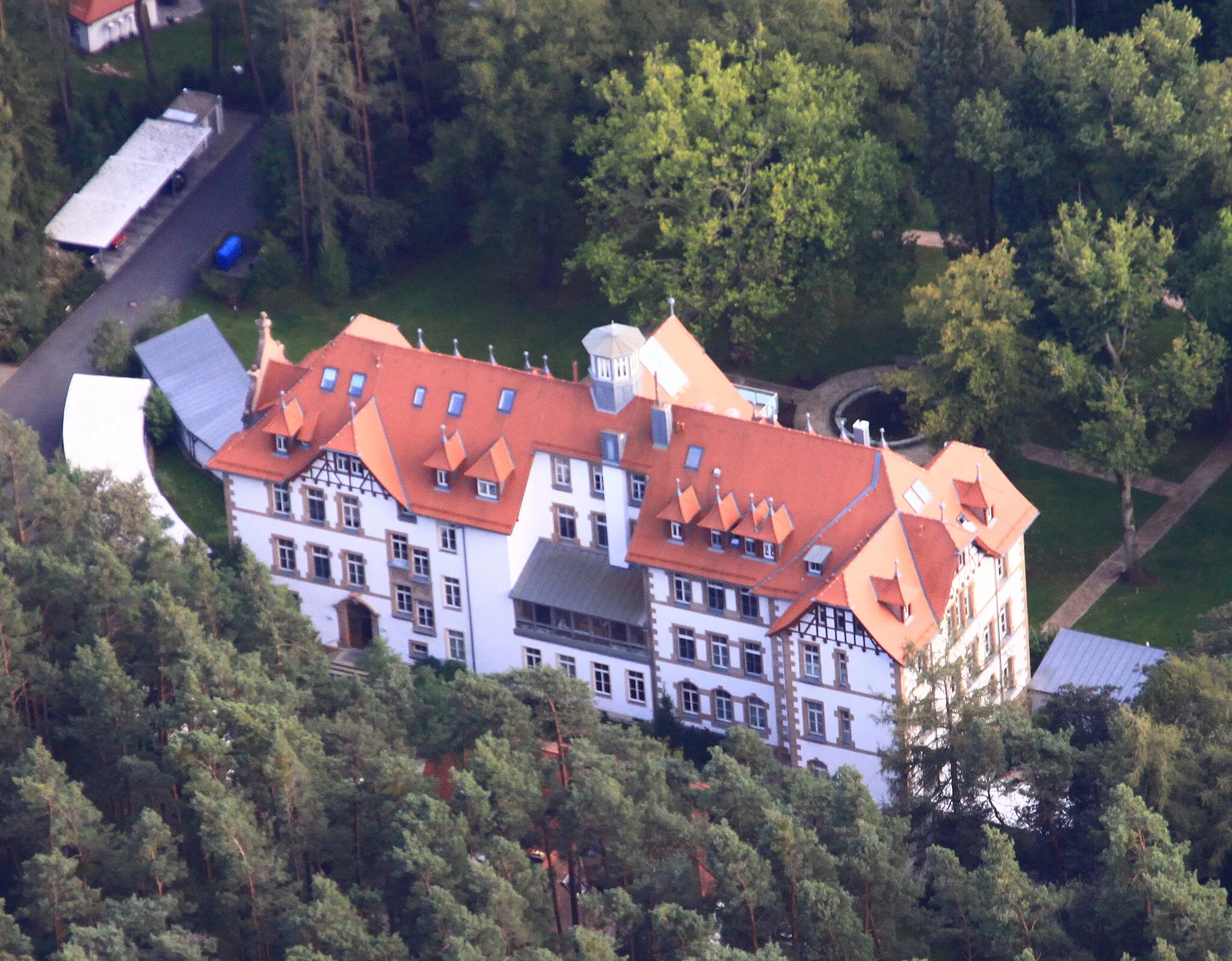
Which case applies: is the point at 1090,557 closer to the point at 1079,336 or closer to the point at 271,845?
the point at 1079,336

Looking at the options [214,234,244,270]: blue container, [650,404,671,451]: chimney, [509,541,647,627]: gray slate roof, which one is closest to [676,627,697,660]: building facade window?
[509,541,647,627]: gray slate roof

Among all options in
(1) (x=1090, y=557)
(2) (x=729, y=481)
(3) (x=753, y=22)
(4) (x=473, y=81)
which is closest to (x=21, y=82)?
(4) (x=473, y=81)

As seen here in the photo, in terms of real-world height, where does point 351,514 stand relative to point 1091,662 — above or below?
above

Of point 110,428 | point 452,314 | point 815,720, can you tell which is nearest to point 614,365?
point 815,720

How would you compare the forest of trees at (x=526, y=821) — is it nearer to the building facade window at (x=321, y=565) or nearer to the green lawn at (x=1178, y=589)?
the building facade window at (x=321, y=565)

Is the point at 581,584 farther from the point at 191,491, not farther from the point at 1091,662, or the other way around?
the point at 191,491

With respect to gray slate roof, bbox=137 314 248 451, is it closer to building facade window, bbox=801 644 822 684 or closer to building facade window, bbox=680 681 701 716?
building facade window, bbox=680 681 701 716
